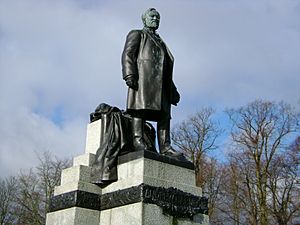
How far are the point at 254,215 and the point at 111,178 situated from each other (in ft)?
65.8

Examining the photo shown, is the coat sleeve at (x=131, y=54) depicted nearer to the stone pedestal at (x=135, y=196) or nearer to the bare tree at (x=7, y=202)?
the stone pedestal at (x=135, y=196)

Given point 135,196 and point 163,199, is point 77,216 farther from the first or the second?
point 163,199

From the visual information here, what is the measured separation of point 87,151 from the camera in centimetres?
907

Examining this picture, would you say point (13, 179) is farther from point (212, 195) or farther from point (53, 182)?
point (212, 195)

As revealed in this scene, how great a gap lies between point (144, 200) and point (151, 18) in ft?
12.0

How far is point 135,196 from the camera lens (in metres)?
7.74

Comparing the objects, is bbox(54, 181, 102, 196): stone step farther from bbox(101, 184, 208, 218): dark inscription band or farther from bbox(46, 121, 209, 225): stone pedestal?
bbox(101, 184, 208, 218): dark inscription band

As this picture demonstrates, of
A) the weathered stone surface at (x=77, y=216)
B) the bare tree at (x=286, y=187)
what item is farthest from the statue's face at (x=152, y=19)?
the bare tree at (x=286, y=187)

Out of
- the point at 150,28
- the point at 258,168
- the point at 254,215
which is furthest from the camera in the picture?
the point at 258,168

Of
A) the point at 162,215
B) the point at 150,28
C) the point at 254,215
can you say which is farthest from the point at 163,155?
the point at 254,215

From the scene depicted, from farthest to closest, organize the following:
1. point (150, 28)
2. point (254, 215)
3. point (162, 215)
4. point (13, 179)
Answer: point (13, 179), point (254, 215), point (150, 28), point (162, 215)

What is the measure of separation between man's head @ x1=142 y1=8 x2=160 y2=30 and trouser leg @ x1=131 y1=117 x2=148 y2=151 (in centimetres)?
189

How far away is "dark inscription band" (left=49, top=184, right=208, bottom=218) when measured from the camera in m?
7.76

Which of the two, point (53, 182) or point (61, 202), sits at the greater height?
point (53, 182)
